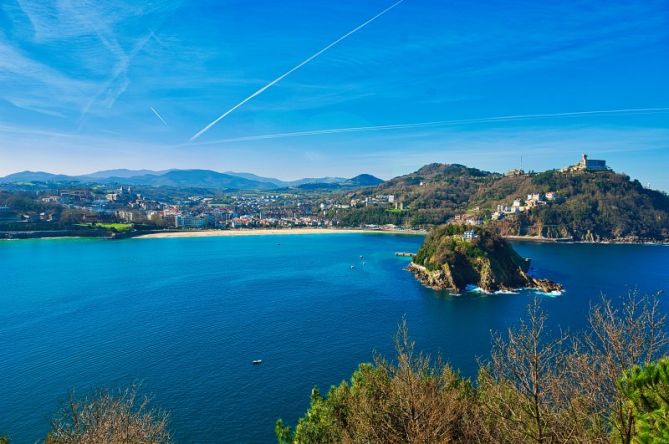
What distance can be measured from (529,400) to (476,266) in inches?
1320

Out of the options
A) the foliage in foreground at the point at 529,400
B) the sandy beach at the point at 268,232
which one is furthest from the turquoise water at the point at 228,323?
the sandy beach at the point at 268,232

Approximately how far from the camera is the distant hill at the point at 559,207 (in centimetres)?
6694

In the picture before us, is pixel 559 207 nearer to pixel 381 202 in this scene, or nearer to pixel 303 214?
pixel 381 202

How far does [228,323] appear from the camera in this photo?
2633cm

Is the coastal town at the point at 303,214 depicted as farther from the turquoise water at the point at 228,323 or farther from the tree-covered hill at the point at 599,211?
the turquoise water at the point at 228,323

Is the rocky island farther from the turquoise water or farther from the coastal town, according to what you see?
the coastal town

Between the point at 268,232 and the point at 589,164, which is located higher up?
the point at 589,164

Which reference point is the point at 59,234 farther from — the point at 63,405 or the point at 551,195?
the point at 551,195

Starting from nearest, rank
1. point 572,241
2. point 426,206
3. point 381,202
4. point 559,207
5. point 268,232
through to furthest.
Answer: point 572,241, point 559,207, point 268,232, point 426,206, point 381,202

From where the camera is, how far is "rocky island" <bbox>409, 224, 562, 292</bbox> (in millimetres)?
35938

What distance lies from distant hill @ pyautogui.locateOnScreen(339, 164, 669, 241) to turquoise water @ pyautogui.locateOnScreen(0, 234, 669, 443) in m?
15.8

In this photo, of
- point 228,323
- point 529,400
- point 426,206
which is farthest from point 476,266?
point 426,206

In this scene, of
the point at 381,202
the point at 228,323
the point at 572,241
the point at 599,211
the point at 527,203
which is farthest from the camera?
the point at 381,202

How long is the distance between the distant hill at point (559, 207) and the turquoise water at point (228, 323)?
52.0 feet
